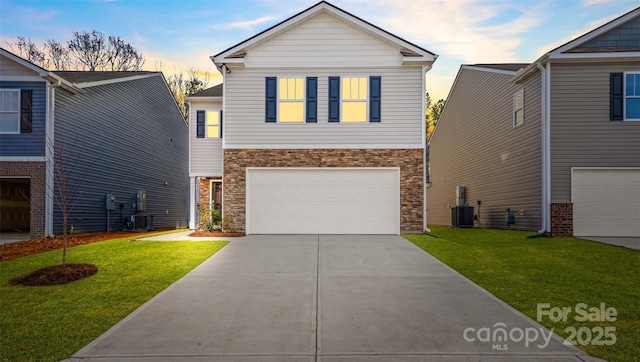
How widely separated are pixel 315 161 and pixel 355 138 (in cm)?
A: 162

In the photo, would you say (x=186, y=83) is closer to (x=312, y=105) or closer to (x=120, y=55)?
(x=120, y=55)

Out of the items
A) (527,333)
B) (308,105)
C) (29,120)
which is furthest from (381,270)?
(29,120)

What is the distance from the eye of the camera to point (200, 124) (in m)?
16.4

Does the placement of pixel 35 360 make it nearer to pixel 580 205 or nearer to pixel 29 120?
pixel 29 120

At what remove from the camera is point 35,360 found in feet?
12.7

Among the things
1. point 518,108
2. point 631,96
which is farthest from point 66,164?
point 631,96

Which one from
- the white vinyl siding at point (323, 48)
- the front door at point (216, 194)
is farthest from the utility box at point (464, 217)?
the front door at point (216, 194)

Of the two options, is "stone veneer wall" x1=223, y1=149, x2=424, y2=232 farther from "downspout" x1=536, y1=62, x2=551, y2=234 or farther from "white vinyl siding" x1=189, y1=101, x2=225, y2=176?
"downspout" x1=536, y1=62, x2=551, y2=234

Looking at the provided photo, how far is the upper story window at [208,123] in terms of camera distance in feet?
53.5

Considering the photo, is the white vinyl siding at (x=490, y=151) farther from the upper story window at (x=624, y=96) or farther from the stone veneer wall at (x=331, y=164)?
the stone veneer wall at (x=331, y=164)

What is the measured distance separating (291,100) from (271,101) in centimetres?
71

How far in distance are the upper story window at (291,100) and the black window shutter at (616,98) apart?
9871 mm

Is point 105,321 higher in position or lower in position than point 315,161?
lower

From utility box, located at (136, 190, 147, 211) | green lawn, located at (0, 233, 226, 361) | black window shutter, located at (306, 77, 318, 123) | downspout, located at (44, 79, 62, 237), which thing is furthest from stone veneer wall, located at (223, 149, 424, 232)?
utility box, located at (136, 190, 147, 211)
